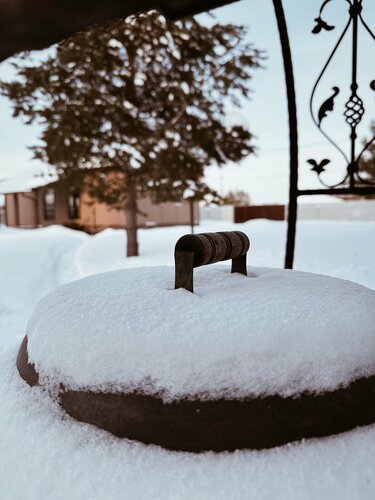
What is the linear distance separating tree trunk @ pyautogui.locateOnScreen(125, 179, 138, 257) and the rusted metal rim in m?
7.18

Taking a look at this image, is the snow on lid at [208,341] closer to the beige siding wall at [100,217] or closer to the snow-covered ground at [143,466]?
the snow-covered ground at [143,466]

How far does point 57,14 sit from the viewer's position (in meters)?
2.04

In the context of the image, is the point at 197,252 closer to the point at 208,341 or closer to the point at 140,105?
the point at 208,341

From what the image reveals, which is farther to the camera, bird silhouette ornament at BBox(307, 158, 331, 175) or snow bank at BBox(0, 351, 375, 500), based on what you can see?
bird silhouette ornament at BBox(307, 158, 331, 175)

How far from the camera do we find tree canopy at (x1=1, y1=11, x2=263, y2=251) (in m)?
7.34

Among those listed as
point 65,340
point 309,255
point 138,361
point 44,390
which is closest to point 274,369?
point 138,361

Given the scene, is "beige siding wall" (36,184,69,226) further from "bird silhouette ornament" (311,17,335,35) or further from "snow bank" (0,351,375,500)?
"snow bank" (0,351,375,500)

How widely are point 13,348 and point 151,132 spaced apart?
20.7 feet

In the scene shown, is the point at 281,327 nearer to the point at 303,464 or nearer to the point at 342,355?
the point at 342,355

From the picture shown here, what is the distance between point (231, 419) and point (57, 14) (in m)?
2.16

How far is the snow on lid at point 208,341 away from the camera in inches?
41.1

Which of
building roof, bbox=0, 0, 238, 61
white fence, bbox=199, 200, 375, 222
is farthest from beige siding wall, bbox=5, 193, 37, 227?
building roof, bbox=0, 0, 238, 61

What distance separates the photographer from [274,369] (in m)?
1.05

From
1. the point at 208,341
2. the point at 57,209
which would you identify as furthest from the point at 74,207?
the point at 208,341
